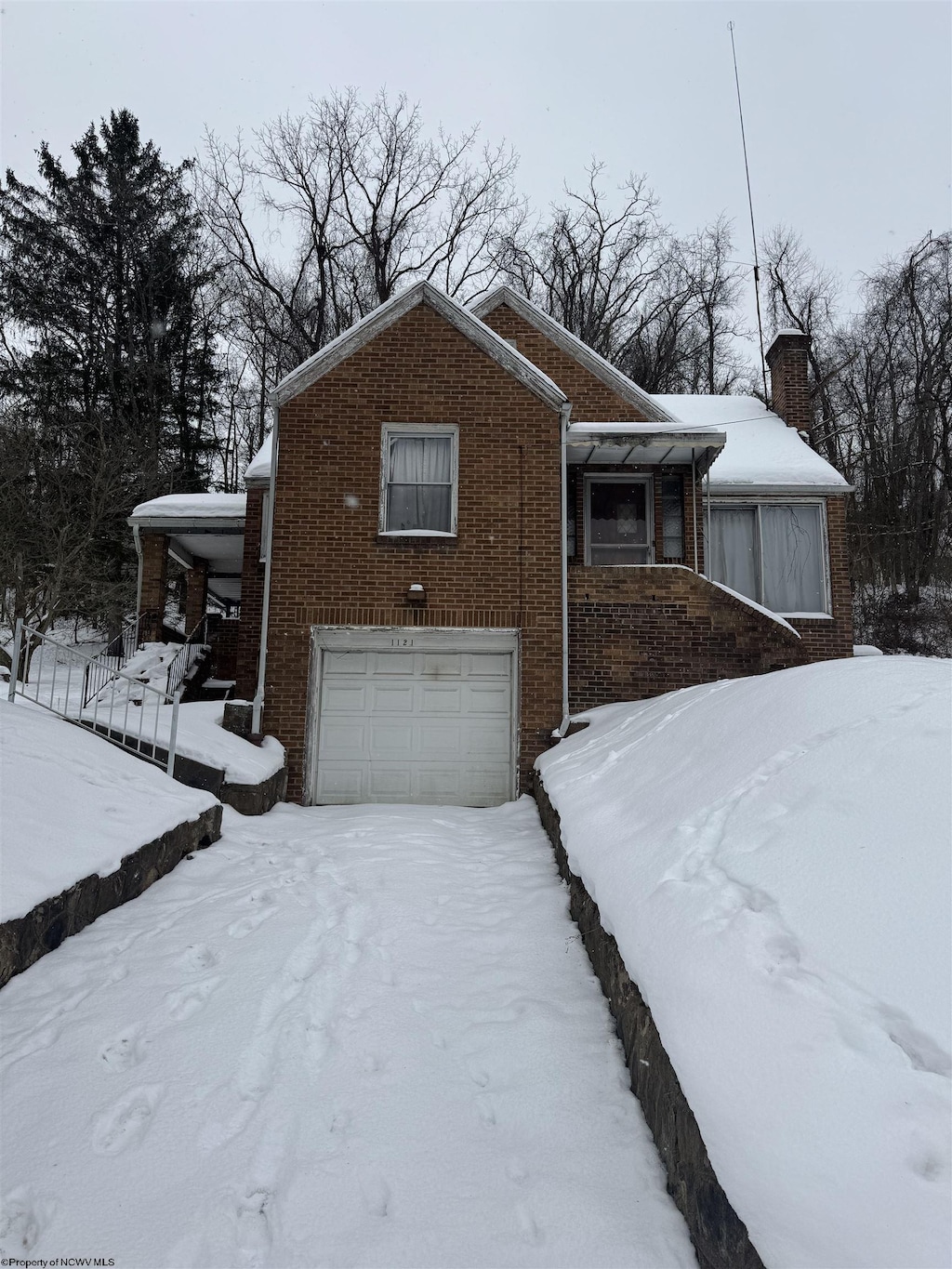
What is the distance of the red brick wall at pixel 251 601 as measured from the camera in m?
10.1

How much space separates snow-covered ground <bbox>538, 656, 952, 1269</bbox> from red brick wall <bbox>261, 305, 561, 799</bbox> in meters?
5.64

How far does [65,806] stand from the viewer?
4883 mm

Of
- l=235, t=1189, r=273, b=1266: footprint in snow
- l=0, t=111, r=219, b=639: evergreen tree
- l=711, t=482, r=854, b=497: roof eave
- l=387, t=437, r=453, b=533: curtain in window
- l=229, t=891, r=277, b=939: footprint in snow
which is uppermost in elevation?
l=0, t=111, r=219, b=639: evergreen tree

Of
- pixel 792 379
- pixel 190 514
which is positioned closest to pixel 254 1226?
pixel 190 514

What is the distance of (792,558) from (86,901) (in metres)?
11.5

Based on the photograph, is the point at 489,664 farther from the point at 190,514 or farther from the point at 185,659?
the point at 190,514

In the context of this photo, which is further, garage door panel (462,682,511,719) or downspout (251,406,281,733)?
garage door panel (462,682,511,719)

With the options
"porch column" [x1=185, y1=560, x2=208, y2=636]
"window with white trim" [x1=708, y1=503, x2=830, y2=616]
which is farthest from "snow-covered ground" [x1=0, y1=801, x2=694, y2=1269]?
"porch column" [x1=185, y1=560, x2=208, y2=636]

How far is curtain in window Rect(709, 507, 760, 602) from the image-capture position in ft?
41.5

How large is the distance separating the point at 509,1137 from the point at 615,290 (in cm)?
2841

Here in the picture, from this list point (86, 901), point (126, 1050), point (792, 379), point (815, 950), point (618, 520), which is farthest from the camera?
point (792, 379)

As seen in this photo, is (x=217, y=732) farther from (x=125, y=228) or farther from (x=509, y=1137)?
(x=125, y=228)

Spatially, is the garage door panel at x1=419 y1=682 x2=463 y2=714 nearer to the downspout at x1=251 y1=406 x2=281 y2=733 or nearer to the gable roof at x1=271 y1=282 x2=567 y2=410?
the downspout at x1=251 y1=406 x2=281 y2=733

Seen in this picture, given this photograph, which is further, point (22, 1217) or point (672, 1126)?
point (672, 1126)
